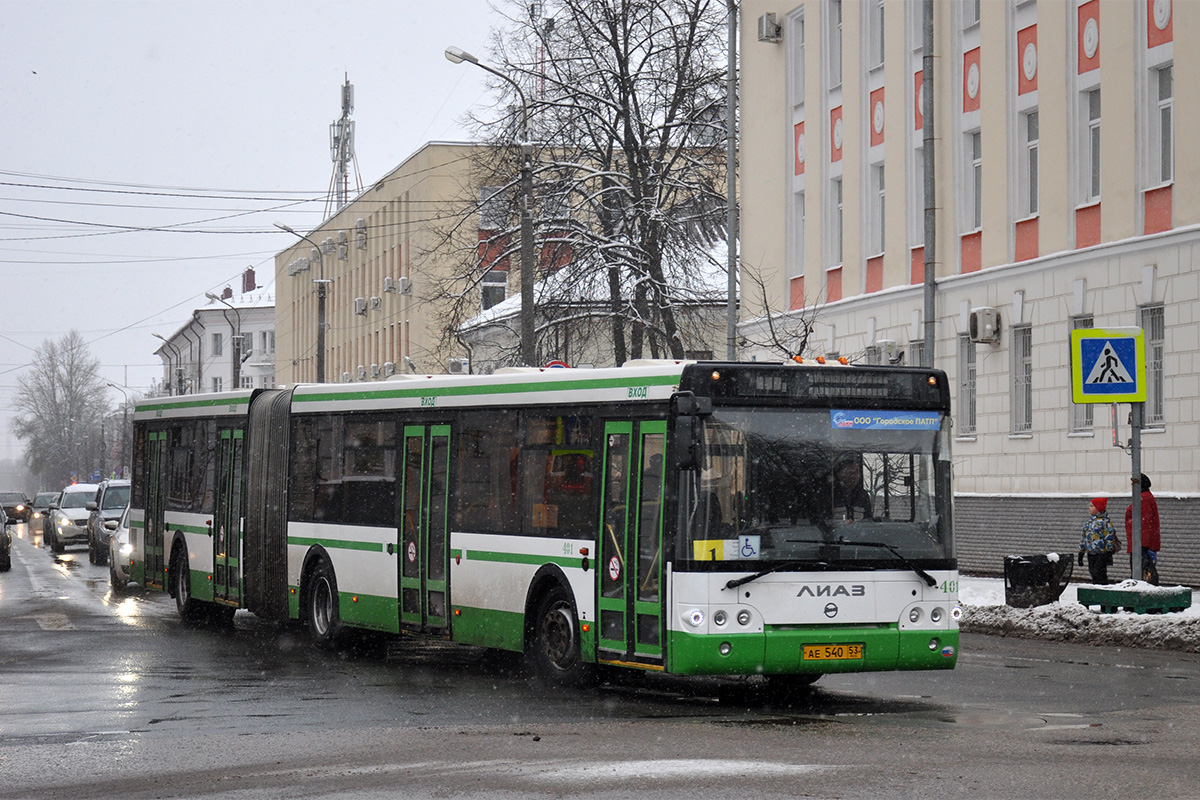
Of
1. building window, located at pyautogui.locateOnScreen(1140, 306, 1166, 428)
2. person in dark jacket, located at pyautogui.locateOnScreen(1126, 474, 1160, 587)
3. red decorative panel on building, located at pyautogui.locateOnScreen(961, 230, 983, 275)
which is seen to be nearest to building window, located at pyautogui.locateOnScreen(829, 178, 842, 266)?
red decorative panel on building, located at pyautogui.locateOnScreen(961, 230, 983, 275)

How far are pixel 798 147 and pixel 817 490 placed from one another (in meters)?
25.4

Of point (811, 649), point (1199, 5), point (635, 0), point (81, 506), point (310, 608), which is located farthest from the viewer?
point (81, 506)

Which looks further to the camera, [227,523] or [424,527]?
[227,523]

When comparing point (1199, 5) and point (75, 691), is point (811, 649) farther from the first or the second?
point (1199, 5)

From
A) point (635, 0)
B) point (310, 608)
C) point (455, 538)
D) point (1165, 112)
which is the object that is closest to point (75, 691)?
point (455, 538)

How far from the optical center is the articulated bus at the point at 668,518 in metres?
12.8

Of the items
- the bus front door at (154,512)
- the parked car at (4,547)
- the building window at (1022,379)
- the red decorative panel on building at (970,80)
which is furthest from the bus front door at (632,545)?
the parked car at (4,547)

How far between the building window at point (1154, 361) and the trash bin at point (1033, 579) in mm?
5517

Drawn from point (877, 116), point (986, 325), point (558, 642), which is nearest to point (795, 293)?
point (877, 116)

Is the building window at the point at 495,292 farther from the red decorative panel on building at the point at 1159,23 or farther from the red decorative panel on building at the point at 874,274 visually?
the red decorative panel on building at the point at 1159,23

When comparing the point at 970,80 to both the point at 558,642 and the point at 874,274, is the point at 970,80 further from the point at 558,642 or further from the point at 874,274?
the point at 558,642

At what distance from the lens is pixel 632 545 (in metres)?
13.4

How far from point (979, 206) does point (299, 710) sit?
2098 cm

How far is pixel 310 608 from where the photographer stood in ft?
62.4
